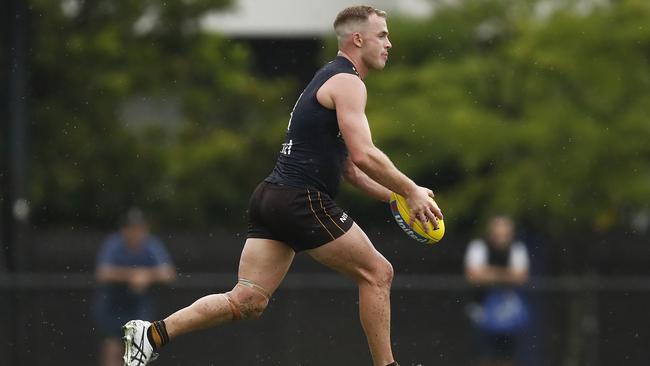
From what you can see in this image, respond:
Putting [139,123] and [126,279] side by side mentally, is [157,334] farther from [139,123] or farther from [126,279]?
[139,123]

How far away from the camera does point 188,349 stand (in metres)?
16.0

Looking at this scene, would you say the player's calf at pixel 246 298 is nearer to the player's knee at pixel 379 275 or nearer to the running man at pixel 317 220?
the running man at pixel 317 220

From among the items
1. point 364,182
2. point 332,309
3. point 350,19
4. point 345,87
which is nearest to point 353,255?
point 364,182

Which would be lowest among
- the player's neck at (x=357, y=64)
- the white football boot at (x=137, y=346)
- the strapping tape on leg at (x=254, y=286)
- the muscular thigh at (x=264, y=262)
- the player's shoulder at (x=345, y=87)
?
the white football boot at (x=137, y=346)

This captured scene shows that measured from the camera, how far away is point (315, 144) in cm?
855

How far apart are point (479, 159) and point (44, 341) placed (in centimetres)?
615

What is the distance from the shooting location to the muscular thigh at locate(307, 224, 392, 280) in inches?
332

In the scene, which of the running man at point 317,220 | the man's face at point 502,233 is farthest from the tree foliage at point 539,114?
the running man at point 317,220

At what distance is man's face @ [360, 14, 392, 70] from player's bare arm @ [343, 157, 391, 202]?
2.33 feet

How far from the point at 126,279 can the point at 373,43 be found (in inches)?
295

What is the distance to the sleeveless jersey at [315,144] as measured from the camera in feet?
28.0

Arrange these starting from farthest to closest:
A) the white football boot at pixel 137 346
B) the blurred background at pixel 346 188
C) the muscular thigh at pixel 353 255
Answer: the blurred background at pixel 346 188
the white football boot at pixel 137 346
the muscular thigh at pixel 353 255

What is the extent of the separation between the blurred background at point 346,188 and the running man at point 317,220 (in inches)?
267

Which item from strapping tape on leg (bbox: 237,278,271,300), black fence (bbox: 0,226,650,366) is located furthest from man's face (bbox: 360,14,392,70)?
black fence (bbox: 0,226,650,366)
